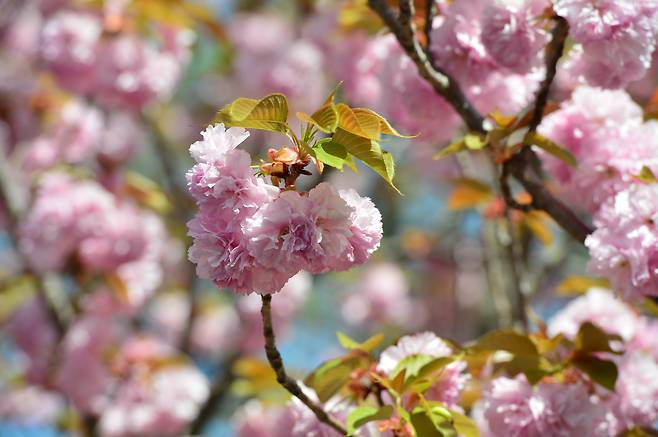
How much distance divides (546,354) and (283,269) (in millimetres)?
685

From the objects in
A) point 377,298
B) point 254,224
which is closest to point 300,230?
point 254,224

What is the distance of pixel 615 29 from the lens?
128cm

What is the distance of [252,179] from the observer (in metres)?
1.02

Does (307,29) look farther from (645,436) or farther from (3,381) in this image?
(645,436)

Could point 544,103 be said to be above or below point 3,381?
above

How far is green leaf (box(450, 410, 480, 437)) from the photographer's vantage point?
4.09ft

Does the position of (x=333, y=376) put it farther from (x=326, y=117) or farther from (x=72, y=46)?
(x=72, y=46)

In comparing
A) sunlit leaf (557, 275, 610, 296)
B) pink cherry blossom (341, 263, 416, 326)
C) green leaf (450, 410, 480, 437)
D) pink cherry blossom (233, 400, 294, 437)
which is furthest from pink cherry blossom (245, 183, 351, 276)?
pink cherry blossom (341, 263, 416, 326)

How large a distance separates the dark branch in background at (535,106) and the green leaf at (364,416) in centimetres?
52

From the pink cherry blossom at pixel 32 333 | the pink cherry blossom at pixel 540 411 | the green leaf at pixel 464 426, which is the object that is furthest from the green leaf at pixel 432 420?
the pink cherry blossom at pixel 32 333

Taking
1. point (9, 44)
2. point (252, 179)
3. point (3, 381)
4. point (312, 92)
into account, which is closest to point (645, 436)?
point (252, 179)

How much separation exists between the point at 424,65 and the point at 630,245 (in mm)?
481

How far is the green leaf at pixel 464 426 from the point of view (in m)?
1.25

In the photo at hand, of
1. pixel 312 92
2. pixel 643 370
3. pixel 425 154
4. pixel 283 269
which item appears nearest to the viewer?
pixel 283 269
